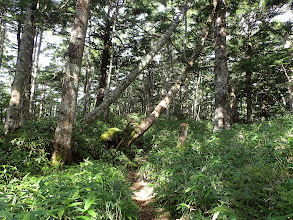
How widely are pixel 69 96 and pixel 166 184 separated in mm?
3369

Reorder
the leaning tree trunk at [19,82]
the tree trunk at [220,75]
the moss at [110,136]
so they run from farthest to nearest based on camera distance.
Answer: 1. the tree trunk at [220,75]
2. the moss at [110,136]
3. the leaning tree trunk at [19,82]

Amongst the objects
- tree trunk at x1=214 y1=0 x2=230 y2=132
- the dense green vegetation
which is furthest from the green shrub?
tree trunk at x1=214 y1=0 x2=230 y2=132

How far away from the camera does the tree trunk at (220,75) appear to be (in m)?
8.01

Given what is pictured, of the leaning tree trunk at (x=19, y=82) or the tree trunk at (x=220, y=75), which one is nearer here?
the leaning tree trunk at (x=19, y=82)

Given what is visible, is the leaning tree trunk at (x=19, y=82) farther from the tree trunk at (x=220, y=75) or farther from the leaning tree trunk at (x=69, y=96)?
the tree trunk at (x=220, y=75)

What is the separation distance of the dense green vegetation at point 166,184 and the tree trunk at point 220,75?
3.29 metres

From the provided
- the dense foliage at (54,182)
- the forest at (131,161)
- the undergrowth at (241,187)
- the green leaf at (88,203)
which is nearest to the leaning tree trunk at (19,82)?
the forest at (131,161)

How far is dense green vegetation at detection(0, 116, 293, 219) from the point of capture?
1.96 m

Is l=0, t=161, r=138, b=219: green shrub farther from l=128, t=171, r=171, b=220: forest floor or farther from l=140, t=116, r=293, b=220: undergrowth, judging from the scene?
l=140, t=116, r=293, b=220: undergrowth

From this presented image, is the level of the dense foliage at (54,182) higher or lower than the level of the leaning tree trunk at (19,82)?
lower

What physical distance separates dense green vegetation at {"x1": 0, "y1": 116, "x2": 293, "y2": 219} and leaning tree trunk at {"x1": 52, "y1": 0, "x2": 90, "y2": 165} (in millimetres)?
387

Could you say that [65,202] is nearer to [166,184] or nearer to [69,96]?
[166,184]

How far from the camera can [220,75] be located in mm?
8227

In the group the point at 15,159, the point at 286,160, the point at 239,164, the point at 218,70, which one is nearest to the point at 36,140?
the point at 15,159
